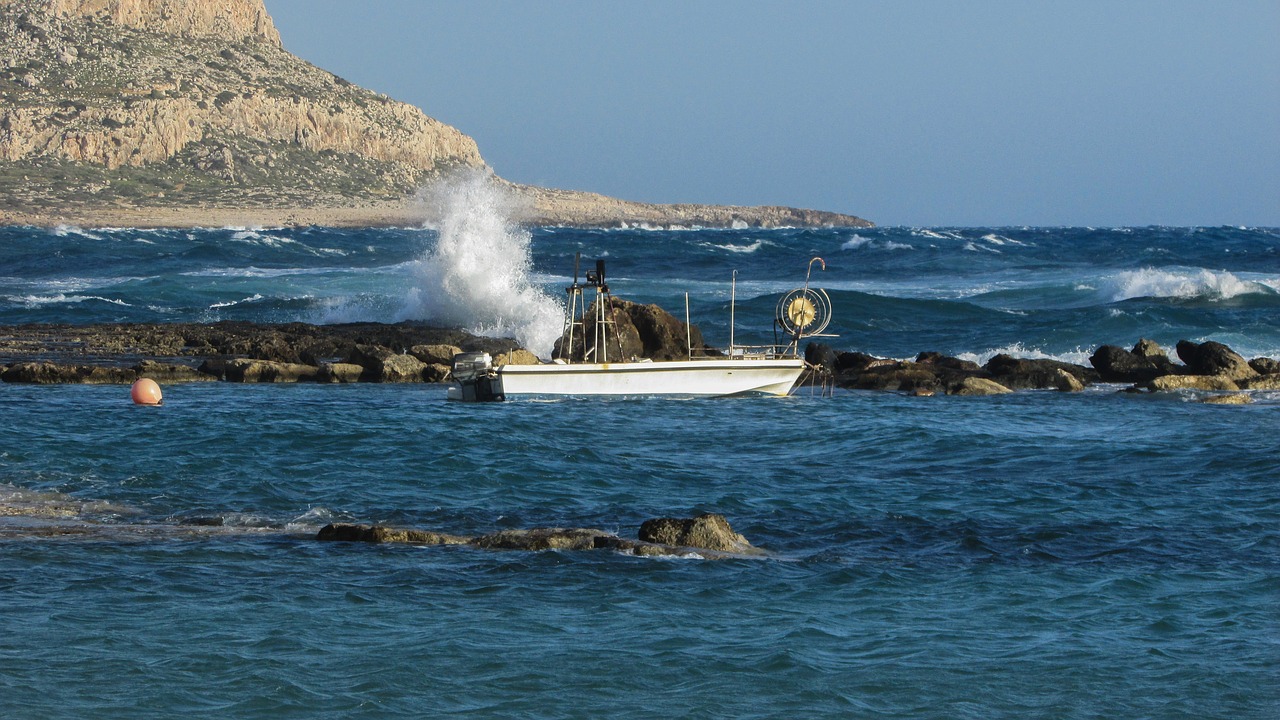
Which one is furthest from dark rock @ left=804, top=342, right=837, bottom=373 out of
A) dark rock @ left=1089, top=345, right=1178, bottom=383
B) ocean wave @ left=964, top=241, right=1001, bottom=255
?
ocean wave @ left=964, top=241, right=1001, bottom=255

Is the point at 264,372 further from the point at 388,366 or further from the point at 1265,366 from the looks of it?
the point at 1265,366

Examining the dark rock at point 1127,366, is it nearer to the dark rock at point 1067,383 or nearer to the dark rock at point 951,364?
the dark rock at point 1067,383

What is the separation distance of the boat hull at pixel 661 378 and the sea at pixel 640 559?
45 centimetres

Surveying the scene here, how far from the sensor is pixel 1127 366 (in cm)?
2658

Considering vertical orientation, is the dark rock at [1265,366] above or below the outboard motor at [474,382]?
above

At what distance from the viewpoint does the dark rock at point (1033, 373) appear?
25.5m

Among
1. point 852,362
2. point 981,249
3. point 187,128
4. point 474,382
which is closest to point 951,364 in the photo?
point 852,362

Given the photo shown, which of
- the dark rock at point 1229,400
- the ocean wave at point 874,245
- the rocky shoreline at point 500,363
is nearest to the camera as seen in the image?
the dark rock at point 1229,400

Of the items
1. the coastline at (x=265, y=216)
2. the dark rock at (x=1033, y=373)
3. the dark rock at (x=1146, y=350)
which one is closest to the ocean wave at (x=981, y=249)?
the coastline at (x=265, y=216)

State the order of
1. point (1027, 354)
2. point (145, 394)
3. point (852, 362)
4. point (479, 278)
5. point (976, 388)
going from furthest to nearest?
1. point (479, 278)
2. point (1027, 354)
3. point (852, 362)
4. point (976, 388)
5. point (145, 394)

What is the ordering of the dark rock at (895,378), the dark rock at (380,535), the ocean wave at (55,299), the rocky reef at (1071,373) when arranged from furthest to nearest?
1. the ocean wave at (55,299)
2. the dark rock at (895,378)
3. the rocky reef at (1071,373)
4. the dark rock at (380,535)

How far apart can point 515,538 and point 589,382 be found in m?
12.0

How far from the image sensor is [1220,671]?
8.91m

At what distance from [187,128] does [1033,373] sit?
5096 inches
